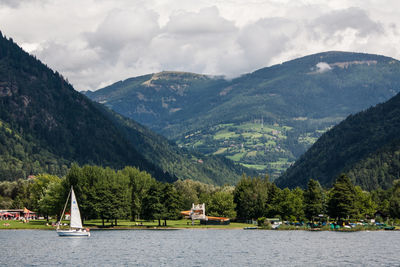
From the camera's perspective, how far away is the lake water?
11506 cm

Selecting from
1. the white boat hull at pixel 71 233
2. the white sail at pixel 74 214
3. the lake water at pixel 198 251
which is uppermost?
the white sail at pixel 74 214

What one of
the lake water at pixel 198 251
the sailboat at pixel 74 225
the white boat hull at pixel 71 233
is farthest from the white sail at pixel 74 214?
the lake water at pixel 198 251

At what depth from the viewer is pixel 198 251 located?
133875mm

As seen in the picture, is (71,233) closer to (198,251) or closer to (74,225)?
(74,225)

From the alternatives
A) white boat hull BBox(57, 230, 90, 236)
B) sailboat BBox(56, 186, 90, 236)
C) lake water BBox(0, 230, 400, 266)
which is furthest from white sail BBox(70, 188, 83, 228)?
lake water BBox(0, 230, 400, 266)

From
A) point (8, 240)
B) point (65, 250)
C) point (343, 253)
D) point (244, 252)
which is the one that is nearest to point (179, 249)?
point (244, 252)

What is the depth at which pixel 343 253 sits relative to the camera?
130 m

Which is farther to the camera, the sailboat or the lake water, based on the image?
the sailboat

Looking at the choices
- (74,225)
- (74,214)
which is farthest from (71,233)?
(74,214)

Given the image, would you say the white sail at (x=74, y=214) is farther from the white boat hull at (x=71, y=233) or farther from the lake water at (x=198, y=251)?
the lake water at (x=198, y=251)

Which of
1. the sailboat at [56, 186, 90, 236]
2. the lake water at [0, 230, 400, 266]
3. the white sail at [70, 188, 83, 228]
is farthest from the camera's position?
the white sail at [70, 188, 83, 228]

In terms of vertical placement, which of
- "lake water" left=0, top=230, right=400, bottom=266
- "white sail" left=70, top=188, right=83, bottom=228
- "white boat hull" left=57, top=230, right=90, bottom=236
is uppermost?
"white sail" left=70, top=188, right=83, bottom=228

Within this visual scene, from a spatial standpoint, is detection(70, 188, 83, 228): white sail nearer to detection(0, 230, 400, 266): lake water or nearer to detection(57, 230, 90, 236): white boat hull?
detection(57, 230, 90, 236): white boat hull

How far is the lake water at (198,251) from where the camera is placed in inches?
4530
